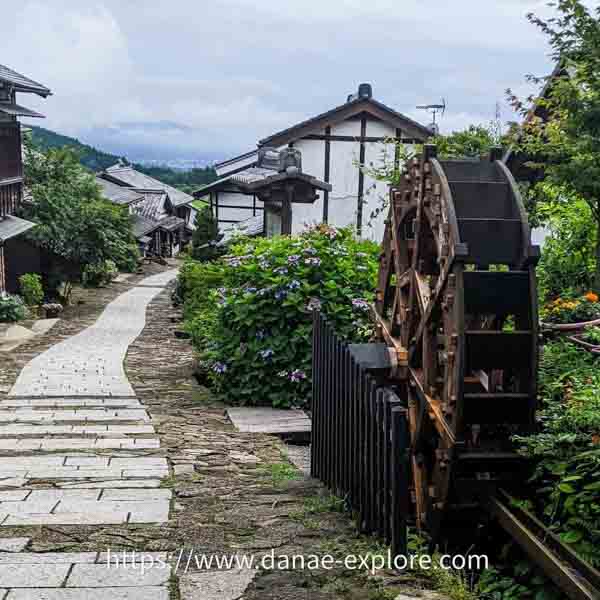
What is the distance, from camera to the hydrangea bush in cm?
1076

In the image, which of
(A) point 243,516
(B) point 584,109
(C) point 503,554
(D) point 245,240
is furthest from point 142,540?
(D) point 245,240

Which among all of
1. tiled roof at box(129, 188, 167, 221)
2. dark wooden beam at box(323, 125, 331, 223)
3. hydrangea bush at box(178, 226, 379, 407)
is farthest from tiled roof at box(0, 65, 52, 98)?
tiled roof at box(129, 188, 167, 221)

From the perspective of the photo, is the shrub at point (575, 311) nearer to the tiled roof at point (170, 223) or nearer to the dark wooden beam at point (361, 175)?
the dark wooden beam at point (361, 175)

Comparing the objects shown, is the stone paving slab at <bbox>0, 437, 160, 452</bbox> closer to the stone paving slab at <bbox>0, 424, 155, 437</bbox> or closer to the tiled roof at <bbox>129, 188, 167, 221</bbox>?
the stone paving slab at <bbox>0, 424, 155, 437</bbox>

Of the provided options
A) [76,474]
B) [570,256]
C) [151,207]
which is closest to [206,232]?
[570,256]

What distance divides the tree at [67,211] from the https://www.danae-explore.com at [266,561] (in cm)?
2584

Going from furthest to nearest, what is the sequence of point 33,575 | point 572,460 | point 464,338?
1. point 464,338
2. point 572,460
3. point 33,575

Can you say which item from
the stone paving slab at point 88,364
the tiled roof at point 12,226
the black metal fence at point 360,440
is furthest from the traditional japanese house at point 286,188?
the black metal fence at point 360,440

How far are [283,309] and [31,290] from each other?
57.9 ft

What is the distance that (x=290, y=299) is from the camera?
1073 cm

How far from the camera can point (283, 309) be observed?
10898mm

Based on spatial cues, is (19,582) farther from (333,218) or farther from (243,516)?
(333,218)

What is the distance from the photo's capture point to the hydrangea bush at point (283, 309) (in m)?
10.8

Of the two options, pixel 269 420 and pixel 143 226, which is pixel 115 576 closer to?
pixel 269 420
